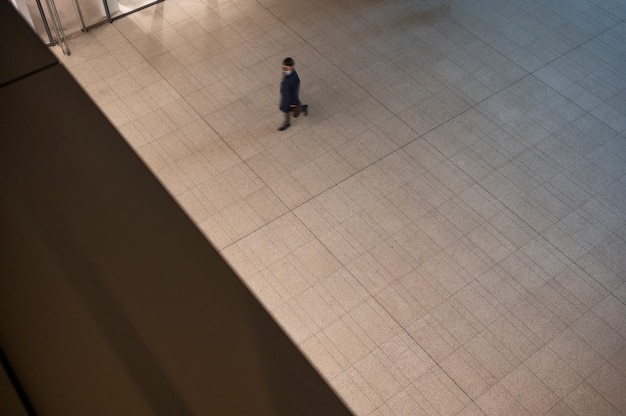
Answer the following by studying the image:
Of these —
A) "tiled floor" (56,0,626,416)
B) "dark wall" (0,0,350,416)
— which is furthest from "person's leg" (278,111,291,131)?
"dark wall" (0,0,350,416)

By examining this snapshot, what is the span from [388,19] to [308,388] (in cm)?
935

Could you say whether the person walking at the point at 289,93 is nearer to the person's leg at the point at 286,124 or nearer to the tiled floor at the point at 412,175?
the person's leg at the point at 286,124

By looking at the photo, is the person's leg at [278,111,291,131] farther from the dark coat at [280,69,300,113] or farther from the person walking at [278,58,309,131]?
the dark coat at [280,69,300,113]

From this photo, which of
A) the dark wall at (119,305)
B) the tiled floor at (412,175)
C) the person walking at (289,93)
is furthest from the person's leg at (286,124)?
the dark wall at (119,305)

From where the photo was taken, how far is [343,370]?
6.30m

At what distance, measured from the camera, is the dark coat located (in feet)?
25.2

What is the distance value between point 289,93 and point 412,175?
1806 millimetres

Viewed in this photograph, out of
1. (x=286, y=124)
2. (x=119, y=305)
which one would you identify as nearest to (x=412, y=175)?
(x=286, y=124)

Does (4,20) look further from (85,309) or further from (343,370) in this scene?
(343,370)

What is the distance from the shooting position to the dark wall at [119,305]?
1.14 metres

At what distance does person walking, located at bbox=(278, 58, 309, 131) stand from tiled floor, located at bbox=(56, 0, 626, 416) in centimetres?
23

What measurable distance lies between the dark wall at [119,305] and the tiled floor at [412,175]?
201 inches

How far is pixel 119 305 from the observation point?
1.24 meters

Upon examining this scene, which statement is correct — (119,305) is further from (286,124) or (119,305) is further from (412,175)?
(286,124)
